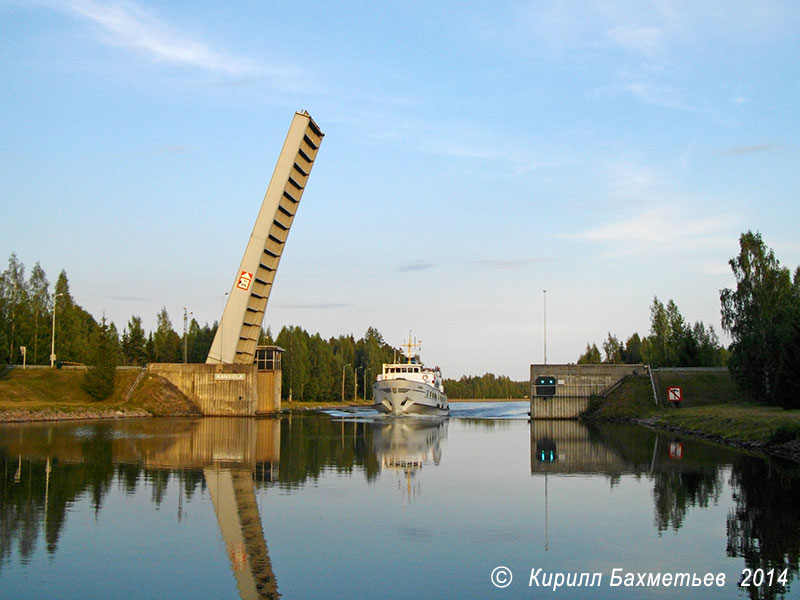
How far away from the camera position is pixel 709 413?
48781 millimetres

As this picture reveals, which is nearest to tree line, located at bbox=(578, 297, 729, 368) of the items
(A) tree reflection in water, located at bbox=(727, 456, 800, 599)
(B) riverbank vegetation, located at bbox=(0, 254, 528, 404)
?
(B) riverbank vegetation, located at bbox=(0, 254, 528, 404)

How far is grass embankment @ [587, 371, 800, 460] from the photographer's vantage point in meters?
32.6

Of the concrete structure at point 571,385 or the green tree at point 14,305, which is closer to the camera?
the concrete structure at point 571,385

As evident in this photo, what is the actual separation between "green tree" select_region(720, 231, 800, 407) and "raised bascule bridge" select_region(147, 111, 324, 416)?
1287 inches

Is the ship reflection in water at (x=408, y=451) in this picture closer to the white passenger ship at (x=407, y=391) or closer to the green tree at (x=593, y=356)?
the white passenger ship at (x=407, y=391)

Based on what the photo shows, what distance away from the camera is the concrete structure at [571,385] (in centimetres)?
6494

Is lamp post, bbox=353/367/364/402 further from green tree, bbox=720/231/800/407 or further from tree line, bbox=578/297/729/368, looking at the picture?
green tree, bbox=720/231/800/407

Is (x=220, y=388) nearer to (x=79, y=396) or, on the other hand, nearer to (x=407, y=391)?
(x=79, y=396)

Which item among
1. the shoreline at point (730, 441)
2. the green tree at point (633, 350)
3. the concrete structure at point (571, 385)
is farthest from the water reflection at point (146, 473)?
the green tree at point (633, 350)

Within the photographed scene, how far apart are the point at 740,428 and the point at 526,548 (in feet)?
92.8

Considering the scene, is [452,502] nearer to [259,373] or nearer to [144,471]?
[144,471]

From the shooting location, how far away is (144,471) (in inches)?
925

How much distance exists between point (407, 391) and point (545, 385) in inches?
567

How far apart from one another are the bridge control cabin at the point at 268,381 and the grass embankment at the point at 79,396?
711cm
